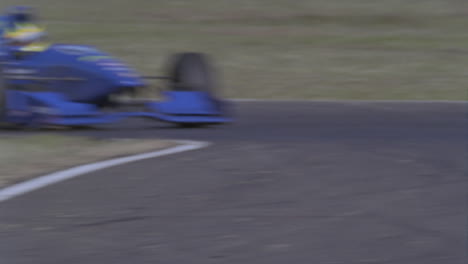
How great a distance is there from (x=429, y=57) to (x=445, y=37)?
2447mm

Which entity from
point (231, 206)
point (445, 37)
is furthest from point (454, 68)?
point (231, 206)

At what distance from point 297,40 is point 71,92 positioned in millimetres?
9378

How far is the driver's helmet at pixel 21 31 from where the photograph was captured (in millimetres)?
8633

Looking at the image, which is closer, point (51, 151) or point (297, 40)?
point (51, 151)

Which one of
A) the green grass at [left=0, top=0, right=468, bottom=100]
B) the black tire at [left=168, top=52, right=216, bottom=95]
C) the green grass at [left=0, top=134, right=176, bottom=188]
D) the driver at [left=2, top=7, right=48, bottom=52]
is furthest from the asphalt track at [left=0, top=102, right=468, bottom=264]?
the green grass at [left=0, top=0, right=468, bottom=100]

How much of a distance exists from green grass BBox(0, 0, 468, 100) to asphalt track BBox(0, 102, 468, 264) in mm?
5357

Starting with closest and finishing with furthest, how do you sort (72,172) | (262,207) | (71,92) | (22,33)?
1. (262,207)
2. (72,172)
3. (22,33)
4. (71,92)

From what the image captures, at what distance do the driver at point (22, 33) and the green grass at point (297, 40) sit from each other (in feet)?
15.0

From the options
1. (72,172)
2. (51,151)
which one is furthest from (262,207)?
(51,151)

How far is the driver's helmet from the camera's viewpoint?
28.3ft

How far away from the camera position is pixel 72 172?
6305mm

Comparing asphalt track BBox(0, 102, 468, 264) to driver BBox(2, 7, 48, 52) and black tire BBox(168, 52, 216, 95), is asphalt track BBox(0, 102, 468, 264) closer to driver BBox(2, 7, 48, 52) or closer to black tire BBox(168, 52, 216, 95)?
black tire BBox(168, 52, 216, 95)

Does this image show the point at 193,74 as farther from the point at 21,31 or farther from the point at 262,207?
the point at 262,207

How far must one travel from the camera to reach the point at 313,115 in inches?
405
